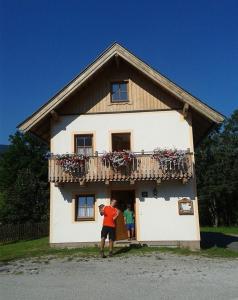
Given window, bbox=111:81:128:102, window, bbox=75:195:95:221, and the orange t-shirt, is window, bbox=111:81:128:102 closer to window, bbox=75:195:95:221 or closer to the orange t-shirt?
window, bbox=75:195:95:221

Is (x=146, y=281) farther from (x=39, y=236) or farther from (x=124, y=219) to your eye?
(x=39, y=236)

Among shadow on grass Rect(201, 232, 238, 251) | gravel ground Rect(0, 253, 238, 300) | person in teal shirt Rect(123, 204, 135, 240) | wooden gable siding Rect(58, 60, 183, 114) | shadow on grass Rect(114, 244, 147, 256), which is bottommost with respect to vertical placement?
gravel ground Rect(0, 253, 238, 300)

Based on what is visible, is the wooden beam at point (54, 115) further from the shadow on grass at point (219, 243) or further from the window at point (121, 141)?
the shadow on grass at point (219, 243)

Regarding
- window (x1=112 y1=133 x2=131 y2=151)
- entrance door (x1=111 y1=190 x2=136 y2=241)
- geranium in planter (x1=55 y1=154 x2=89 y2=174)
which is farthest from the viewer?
window (x1=112 y1=133 x2=131 y2=151)

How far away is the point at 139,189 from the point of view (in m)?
18.1

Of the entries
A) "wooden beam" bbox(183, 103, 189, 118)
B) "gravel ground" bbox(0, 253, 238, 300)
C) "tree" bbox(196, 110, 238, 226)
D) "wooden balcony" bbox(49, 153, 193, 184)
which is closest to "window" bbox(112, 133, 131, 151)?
"wooden balcony" bbox(49, 153, 193, 184)

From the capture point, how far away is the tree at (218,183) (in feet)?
150

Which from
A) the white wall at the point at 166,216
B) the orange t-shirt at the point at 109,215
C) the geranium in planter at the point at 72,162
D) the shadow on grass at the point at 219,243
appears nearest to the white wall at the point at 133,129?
the geranium in planter at the point at 72,162

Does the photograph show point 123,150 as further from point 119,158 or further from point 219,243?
point 219,243

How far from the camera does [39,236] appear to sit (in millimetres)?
29359

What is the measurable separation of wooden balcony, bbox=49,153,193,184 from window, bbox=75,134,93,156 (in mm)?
1137

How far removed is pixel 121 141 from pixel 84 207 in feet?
11.1

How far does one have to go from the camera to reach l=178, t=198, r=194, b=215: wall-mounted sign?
17734 mm

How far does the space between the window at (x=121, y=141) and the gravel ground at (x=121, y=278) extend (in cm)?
598
